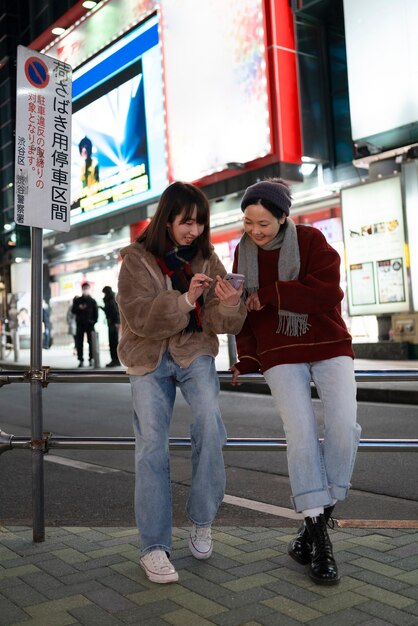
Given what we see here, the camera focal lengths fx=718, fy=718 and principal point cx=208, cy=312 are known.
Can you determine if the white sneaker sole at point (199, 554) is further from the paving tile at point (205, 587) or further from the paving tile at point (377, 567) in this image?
the paving tile at point (377, 567)

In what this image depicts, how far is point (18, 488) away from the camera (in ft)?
18.4

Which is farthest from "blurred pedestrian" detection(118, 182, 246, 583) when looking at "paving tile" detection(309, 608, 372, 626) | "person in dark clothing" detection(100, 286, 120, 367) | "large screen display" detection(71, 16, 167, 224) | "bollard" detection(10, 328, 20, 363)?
"bollard" detection(10, 328, 20, 363)

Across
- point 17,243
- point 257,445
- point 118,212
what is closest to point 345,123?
point 118,212

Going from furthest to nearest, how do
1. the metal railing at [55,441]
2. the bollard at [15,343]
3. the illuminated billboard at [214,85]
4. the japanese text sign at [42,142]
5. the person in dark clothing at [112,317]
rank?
the bollard at [15,343] → the person in dark clothing at [112,317] → the illuminated billboard at [214,85] → the japanese text sign at [42,142] → the metal railing at [55,441]

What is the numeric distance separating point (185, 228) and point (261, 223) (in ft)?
1.15

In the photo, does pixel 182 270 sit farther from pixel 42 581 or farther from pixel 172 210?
Result: pixel 42 581

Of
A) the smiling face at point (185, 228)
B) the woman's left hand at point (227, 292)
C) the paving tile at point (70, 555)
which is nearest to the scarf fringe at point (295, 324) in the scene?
the woman's left hand at point (227, 292)

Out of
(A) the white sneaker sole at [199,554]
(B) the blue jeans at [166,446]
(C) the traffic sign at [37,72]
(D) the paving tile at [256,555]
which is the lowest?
(D) the paving tile at [256,555]

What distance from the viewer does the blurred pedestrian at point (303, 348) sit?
3.12 m

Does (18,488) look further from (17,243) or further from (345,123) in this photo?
(17,243)

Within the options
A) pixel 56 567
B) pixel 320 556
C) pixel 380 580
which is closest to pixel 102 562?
pixel 56 567

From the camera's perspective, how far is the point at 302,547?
320 cm

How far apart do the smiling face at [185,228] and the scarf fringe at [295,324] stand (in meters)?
0.55

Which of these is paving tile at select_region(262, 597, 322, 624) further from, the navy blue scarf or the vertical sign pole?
the vertical sign pole
